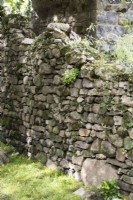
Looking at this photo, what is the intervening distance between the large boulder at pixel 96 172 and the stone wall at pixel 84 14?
11.3ft

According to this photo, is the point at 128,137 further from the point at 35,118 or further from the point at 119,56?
the point at 35,118

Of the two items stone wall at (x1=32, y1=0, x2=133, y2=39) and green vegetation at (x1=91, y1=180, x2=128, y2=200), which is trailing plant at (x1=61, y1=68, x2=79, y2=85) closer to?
green vegetation at (x1=91, y1=180, x2=128, y2=200)

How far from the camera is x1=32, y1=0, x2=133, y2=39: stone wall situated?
8939mm

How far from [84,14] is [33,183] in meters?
4.81

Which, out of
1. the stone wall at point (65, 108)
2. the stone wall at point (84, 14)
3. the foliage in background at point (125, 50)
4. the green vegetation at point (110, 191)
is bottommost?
the green vegetation at point (110, 191)

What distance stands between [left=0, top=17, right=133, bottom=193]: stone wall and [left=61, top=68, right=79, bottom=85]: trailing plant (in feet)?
0.25

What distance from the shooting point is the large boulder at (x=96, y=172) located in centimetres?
546

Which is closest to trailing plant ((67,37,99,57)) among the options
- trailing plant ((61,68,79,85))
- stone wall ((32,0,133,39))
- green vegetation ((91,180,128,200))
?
trailing plant ((61,68,79,85))

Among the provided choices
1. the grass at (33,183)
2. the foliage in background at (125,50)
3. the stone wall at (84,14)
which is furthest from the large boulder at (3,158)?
the stone wall at (84,14)

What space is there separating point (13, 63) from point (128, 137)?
3585 mm

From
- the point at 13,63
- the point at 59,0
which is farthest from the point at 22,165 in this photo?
the point at 59,0

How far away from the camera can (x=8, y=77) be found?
7.96 meters

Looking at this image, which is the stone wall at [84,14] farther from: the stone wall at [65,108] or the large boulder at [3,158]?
the large boulder at [3,158]

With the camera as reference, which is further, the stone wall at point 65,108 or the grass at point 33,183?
the grass at point 33,183
